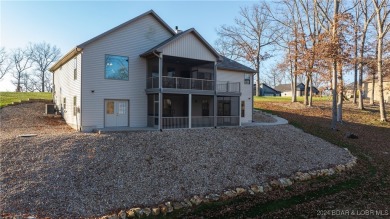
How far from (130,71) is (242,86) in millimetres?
10747

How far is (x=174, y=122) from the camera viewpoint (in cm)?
1869

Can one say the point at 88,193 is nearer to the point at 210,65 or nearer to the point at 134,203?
the point at 134,203

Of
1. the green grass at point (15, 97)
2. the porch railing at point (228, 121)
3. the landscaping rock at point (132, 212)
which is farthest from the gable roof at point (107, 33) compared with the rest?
the landscaping rock at point (132, 212)

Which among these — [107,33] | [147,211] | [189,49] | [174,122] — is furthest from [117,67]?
[147,211]

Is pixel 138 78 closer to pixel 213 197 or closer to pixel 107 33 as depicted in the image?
pixel 107 33

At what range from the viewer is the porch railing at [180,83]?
1853cm

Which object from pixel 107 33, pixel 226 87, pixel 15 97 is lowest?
pixel 15 97

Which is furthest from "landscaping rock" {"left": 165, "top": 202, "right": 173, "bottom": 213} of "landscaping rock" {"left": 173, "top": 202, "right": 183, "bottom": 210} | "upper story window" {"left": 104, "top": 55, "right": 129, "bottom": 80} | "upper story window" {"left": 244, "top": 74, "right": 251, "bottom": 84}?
"upper story window" {"left": 244, "top": 74, "right": 251, "bottom": 84}

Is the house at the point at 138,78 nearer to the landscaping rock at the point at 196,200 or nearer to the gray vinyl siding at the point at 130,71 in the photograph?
the gray vinyl siding at the point at 130,71

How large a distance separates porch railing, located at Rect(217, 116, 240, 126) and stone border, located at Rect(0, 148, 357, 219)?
803cm

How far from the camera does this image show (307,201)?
1063 cm

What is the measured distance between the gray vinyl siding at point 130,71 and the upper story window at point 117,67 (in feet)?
0.74

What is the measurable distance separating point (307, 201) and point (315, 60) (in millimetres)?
22324

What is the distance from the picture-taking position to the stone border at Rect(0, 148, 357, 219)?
8.82 meters
